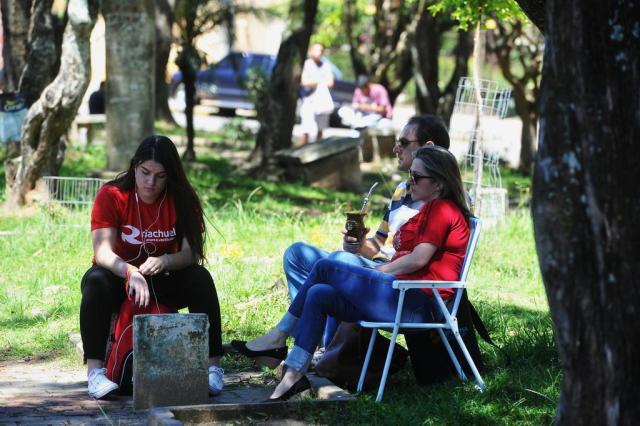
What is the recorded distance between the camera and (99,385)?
5441 mm

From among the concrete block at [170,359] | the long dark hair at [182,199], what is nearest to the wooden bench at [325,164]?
the long dark hair at [182,199]

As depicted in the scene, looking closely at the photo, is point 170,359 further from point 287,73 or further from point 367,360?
point 287,73

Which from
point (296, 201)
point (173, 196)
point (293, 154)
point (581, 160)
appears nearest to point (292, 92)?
point (293, 154)

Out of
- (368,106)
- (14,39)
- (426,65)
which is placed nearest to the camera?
(14,39)

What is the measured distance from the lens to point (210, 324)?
5754 mm

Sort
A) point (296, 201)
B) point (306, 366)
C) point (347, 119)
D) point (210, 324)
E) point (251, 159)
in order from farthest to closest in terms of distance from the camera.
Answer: point (347, 119), point (251, 159), point (296, 201), point (210, 324), point (306, 366)

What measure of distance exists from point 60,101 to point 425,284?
6559 millimetres

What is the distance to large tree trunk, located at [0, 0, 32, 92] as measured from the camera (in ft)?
43.8

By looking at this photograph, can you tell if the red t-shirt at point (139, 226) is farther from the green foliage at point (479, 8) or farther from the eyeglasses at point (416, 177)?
the green foliage at point (479, 8)

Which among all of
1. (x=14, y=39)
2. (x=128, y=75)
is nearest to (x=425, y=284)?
(x=128, y=75)

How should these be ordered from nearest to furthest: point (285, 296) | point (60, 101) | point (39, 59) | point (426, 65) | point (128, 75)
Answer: point (285, 296) < point (60, 101) < point (128, 75) < point (39, 59) < point (426, 65)

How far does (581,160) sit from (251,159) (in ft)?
A: 40.5

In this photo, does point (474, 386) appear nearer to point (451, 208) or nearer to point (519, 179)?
point (451, 208)

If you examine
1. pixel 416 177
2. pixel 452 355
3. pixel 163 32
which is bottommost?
pixel 452 355
